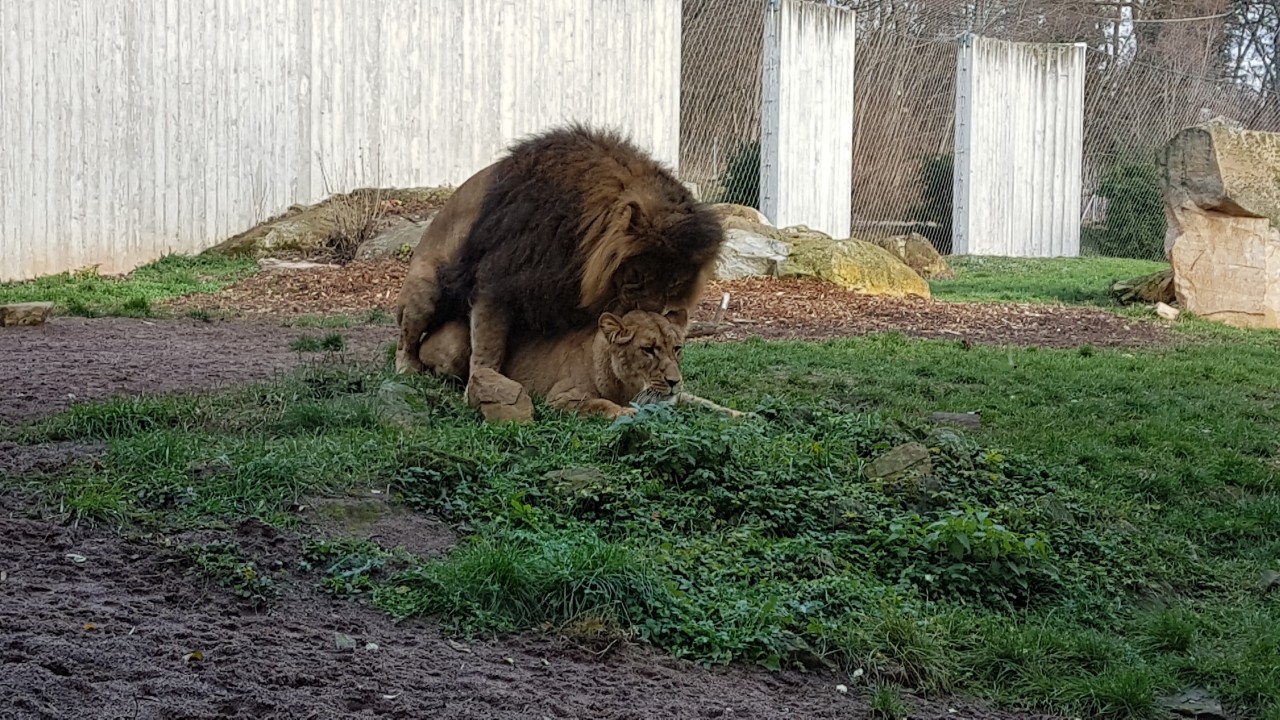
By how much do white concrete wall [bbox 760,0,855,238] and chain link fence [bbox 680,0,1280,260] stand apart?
24 cm

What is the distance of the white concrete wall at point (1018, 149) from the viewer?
20141 mm

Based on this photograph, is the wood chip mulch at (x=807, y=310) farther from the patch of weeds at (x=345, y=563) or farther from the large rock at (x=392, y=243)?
the patch of weeds at (x=345, y=563)

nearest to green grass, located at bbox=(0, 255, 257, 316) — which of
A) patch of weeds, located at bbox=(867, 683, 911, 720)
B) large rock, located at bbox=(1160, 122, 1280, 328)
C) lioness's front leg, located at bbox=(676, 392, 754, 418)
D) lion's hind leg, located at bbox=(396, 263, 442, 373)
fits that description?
lion's hind leg, located at bbox=(396, 263, 442, 373)

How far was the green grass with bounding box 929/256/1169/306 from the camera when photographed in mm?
14031

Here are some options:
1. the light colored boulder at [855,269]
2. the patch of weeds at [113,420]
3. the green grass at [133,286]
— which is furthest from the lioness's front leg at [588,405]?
the light colored boulder at [855,269]

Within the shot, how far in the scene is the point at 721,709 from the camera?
367 cm

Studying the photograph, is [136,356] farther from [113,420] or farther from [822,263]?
[822,263]

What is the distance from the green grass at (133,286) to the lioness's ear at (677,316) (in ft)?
21.5

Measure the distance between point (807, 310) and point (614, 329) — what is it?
6.36 m

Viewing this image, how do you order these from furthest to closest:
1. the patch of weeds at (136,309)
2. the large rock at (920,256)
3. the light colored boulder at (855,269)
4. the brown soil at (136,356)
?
the large rock at (920,256) < the light colored boulder at (855,269) < the patch of weeds at (136,309) < the brown soil at (136,356)

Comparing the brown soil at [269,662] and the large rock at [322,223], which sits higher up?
the large rock at [322,223]

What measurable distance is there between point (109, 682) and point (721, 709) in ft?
5.09

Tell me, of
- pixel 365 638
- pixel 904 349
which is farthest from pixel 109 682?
pixel 904 349

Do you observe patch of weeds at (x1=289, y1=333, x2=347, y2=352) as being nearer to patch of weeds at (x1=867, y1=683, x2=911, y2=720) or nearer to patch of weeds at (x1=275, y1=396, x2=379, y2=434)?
patch of weeds at (x1=275, y1=396, x2=379, y2=434)
